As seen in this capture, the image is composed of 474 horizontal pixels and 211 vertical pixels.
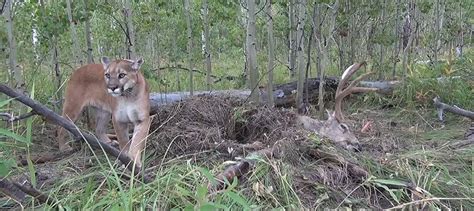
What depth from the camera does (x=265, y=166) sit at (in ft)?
12.8

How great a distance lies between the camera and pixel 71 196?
3.50 m

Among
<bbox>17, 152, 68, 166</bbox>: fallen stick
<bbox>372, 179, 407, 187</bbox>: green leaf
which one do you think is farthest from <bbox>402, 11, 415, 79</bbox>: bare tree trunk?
<bbox>17, 152, 68, 166</bbox>: fallen stick

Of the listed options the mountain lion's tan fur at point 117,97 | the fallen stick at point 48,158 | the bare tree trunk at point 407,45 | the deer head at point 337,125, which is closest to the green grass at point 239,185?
the fallen stick at point 48,158

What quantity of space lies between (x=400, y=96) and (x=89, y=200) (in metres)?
5.16

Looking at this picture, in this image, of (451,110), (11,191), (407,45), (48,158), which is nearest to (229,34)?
(407,45)

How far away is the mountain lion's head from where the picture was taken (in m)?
4.80

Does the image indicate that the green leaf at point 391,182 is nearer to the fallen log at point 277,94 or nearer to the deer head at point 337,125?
the deer head at point 337,125

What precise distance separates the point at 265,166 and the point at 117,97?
1.82 m

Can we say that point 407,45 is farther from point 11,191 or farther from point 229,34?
point 11,191

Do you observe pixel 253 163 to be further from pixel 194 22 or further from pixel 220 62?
pixel 220 62

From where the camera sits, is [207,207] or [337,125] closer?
[207,207]

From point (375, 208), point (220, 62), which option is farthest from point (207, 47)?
point (220, 62)

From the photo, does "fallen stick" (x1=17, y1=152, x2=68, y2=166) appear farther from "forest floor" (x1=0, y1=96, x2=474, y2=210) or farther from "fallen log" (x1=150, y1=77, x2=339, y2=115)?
"fallen log" (x1=150, y1=77, x2=339, y2=115)

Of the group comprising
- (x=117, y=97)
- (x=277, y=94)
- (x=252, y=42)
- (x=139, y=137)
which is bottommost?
(x=139, y=137)
